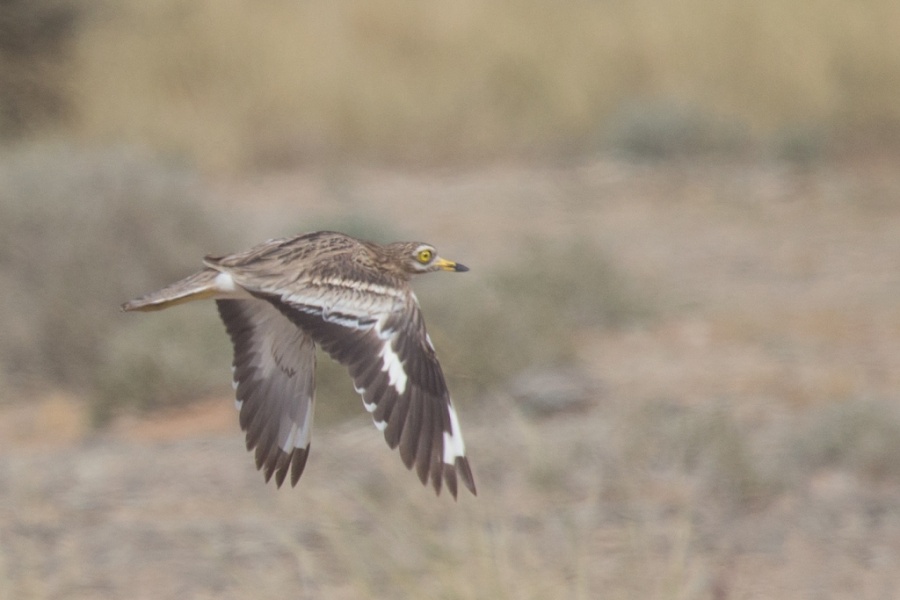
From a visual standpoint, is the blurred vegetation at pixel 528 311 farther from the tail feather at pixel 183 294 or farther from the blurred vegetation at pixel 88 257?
the tail feather at pixel 183 294

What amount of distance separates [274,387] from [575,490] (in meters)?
1.76

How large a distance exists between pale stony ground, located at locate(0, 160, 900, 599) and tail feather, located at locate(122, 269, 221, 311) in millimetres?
636

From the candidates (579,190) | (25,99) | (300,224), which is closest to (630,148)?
(579,190)

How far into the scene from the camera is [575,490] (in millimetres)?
5750

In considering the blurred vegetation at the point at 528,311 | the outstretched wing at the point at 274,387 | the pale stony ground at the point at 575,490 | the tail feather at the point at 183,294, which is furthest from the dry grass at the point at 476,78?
the tail feather at the point at 183,294

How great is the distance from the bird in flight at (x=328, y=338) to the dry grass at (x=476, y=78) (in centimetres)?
908

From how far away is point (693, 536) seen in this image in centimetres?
525

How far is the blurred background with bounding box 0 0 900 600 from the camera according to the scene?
523cm

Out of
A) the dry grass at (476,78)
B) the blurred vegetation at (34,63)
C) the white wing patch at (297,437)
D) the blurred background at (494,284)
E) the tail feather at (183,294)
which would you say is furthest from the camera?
the dry grass at (476,78)

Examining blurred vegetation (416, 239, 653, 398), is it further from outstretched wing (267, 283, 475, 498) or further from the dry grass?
the dry grass

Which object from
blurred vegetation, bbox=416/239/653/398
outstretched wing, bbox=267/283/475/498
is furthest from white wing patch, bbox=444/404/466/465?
blurred vegetation, bbox=416/239/653/398

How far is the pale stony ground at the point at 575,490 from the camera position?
4742mm

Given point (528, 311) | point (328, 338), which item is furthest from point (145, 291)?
point (328, 338)

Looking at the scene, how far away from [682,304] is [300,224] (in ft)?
8.51
